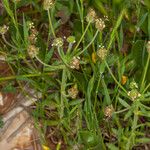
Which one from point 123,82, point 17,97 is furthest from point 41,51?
point 123,82

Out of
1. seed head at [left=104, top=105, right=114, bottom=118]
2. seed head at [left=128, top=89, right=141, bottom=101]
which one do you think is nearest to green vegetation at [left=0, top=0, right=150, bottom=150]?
seed head at [left=104, top=105, right=114, bottom=118]

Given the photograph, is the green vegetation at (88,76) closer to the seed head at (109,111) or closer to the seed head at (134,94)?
the seed head at (109,111)

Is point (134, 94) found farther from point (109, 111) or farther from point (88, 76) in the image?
point (88, 76)

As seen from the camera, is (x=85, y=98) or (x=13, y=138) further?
(x=13, y=138)

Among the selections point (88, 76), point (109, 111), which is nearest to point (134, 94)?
point (109, 111)

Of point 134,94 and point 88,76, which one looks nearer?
point 134,94

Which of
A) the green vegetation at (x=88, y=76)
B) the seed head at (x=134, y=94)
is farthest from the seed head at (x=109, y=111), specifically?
the seed head at (x=134, y=94)

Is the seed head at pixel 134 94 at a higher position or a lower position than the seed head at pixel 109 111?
higher

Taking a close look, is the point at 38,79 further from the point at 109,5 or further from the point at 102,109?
the point at 109,5

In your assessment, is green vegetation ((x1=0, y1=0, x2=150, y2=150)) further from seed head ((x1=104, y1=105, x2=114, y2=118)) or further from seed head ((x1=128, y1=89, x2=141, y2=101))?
seed head ((x1=128, y1=89, x2=141, y2=101))
